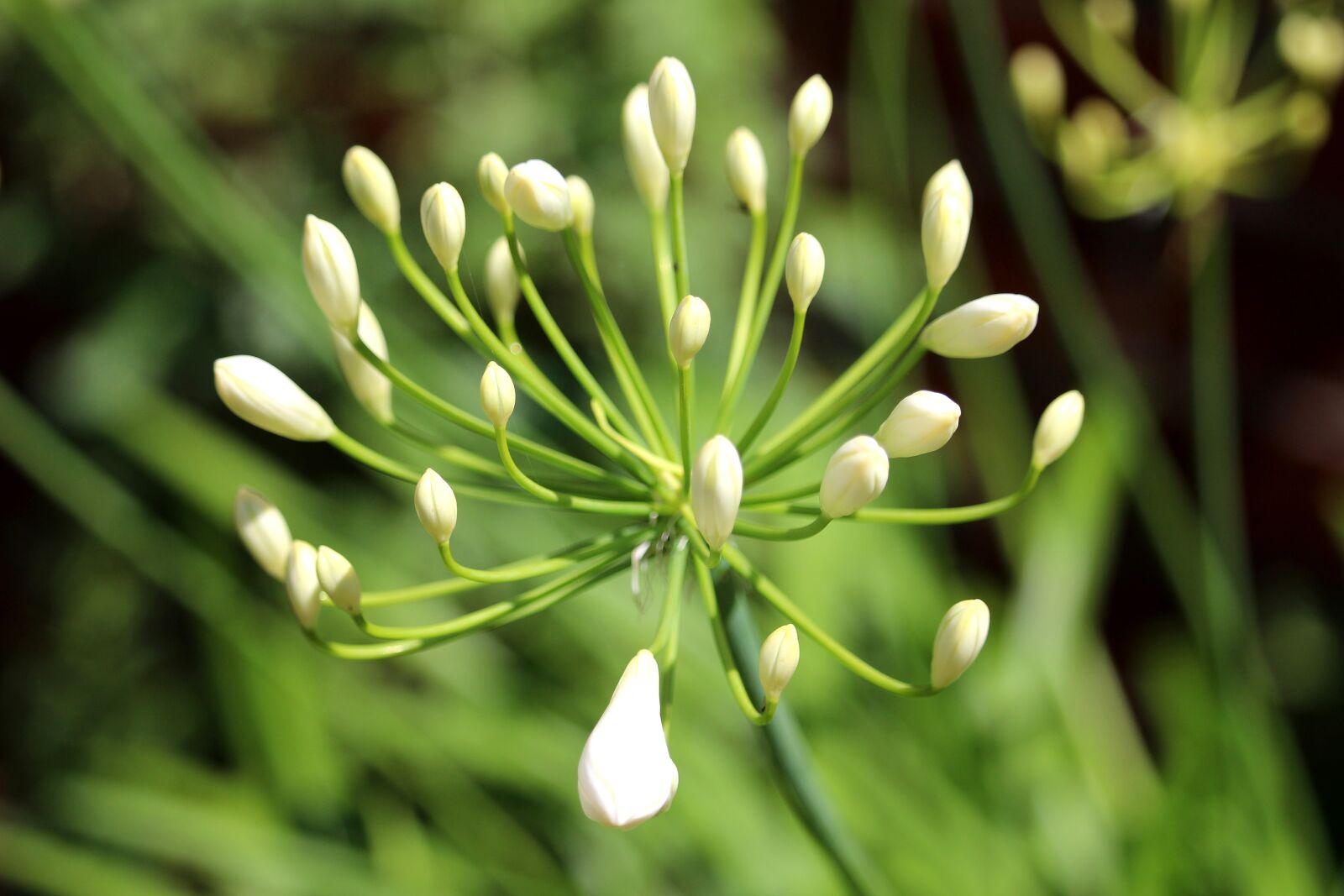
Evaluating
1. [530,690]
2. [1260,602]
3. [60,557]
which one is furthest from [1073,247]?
[60,557]

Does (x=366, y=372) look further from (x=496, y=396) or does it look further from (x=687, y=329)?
(x=687, y=329)

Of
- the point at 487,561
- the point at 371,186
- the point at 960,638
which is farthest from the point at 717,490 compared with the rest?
the point at 487,561

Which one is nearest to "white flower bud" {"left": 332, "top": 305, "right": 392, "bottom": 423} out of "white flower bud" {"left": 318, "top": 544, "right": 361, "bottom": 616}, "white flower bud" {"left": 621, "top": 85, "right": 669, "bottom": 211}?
"white flower bud" {"left": 318, "top": 544, "right": 361, "bottom": 616}

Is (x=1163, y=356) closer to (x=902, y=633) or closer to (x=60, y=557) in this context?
(x=902, y=633)

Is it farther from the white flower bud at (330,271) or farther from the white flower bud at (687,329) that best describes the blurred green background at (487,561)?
the white flower bud at (687,329)

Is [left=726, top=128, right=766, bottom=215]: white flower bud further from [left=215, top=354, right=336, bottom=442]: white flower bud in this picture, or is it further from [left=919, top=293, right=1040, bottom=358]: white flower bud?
[left=215, top=354, right=336, bottom=442]: white flower bud

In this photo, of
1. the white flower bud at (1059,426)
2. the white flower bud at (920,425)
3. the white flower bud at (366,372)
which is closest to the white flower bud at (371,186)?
the white flower bud at (366,372)
